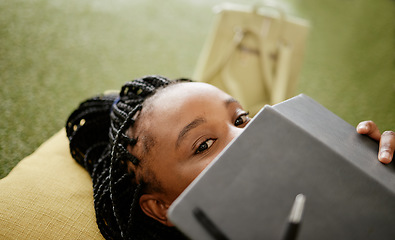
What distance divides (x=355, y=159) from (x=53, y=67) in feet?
4.77

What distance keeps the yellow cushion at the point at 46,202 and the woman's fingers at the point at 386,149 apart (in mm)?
711

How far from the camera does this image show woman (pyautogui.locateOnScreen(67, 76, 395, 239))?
64 cm

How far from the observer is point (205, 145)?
25.7 inches

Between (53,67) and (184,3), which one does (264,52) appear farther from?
(184,3)

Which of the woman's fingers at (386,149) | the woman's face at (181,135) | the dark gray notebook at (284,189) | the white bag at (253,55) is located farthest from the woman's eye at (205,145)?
the white bag at (253,55)

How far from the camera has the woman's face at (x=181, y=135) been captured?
64 cm

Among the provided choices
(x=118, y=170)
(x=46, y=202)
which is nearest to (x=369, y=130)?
(x=118, y=170)

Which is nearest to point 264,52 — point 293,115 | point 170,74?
point 170,74

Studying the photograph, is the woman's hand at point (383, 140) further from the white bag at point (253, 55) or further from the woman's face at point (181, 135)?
the white bag at point (253, 55)

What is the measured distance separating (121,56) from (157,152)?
46.3 inches

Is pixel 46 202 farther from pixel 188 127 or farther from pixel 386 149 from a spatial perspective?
pixel 386 149

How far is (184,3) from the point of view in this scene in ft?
7.98

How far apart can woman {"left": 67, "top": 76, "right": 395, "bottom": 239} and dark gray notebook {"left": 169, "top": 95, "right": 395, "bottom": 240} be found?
8.5 inches

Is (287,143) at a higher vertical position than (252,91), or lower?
higher
